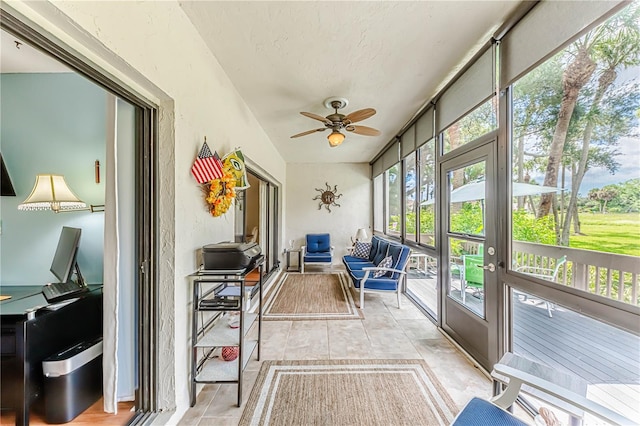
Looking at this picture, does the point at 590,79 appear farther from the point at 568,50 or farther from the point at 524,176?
the point at 524,176

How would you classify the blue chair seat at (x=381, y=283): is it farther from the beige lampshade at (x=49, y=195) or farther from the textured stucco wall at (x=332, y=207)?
the beige lampshade at (x=49, y=195)

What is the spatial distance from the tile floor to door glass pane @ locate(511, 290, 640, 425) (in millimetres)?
461

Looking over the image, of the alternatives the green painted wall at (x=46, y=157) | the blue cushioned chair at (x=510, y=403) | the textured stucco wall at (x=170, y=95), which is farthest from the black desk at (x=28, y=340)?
the blue cushioned chair at (x=510, y=403)

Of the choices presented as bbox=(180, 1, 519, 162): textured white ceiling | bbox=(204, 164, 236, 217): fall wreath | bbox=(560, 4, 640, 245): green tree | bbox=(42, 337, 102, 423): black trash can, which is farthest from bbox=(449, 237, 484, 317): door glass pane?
bbox=(42, 337, 102, 423): black trash can

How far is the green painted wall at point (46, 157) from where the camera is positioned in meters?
1.89

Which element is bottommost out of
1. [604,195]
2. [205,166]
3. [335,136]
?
[604,195]

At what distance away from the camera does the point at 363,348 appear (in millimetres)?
2512

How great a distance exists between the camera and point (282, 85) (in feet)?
8.52

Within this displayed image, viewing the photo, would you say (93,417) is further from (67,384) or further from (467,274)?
(467,274)

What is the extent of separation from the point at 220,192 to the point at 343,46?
1549 millimetres

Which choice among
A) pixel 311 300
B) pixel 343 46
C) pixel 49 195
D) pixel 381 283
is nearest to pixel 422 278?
pixel 381 283

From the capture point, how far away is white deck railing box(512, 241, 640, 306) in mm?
1160

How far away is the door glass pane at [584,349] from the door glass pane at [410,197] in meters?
2.20

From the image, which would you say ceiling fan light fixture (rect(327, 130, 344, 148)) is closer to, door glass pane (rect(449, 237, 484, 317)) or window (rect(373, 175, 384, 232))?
door glass pane (rect(449, 237, 484, 317))
